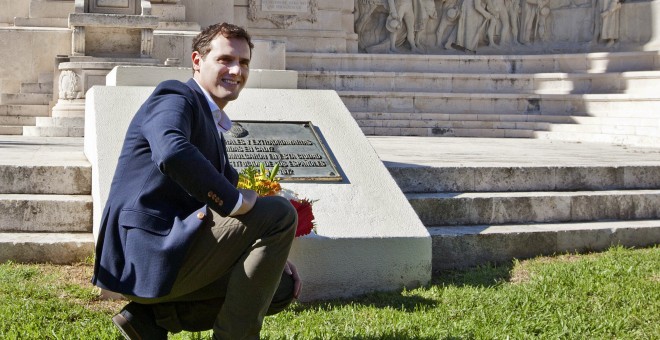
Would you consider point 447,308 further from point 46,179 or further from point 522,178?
point 46,179

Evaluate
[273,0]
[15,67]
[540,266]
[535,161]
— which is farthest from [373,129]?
[540,266]

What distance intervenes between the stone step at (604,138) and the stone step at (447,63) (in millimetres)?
2576

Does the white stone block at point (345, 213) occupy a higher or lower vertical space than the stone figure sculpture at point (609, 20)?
lower

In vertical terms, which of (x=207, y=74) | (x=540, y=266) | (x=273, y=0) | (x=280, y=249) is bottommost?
(x=540, y=266)

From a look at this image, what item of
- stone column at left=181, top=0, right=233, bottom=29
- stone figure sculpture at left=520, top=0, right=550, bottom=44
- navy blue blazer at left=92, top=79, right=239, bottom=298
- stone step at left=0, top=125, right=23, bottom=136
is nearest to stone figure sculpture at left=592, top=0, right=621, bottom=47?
stone figure sculpture at left=520, top=0, right=550, bottom=44

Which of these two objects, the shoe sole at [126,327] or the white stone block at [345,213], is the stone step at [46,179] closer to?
the white stone block at [345,213]

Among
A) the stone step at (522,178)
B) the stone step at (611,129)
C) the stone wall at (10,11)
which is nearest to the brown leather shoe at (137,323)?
the stone step at (522,178)

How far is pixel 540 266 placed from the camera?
19.7 feet

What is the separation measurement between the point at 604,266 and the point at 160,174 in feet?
12.4

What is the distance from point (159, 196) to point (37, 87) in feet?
36.0

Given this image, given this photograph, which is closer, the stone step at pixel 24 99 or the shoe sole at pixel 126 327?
the shoe sole at pixel 126 327

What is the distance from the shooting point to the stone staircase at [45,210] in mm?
5562

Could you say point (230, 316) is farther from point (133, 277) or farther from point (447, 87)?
point (447, 87)

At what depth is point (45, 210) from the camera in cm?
589
